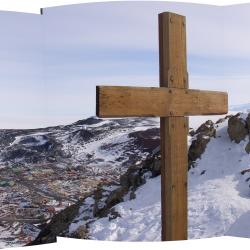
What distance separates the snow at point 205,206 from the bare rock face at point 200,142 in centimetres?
10

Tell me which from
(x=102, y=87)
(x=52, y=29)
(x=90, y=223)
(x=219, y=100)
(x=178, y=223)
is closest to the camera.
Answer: (x=102, y=87)

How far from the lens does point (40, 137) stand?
15.5ft

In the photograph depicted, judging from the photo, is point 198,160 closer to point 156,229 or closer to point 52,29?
point 156,229

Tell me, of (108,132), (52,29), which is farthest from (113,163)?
(52,29)

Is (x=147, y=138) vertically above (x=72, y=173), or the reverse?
(x=147, y=138)

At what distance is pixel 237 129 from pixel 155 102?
427cm

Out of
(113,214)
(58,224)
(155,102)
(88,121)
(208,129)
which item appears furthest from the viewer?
(208,129)

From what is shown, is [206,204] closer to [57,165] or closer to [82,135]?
[82,135]

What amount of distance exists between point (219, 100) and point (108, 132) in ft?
7.87

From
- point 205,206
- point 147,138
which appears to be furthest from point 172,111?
point 205,206

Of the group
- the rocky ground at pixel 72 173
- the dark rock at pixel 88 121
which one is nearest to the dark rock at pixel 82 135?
the rocky ground at pixel 72 173

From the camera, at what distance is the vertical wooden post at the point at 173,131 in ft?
8.17

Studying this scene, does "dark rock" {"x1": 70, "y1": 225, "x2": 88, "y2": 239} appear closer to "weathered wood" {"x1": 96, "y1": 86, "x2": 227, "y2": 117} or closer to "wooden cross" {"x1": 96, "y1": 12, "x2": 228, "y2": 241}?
"wooden cross" {"x1": 96, "y1": 12, "x2": 228, "y2": 241}

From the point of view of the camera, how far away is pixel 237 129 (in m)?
6.44
